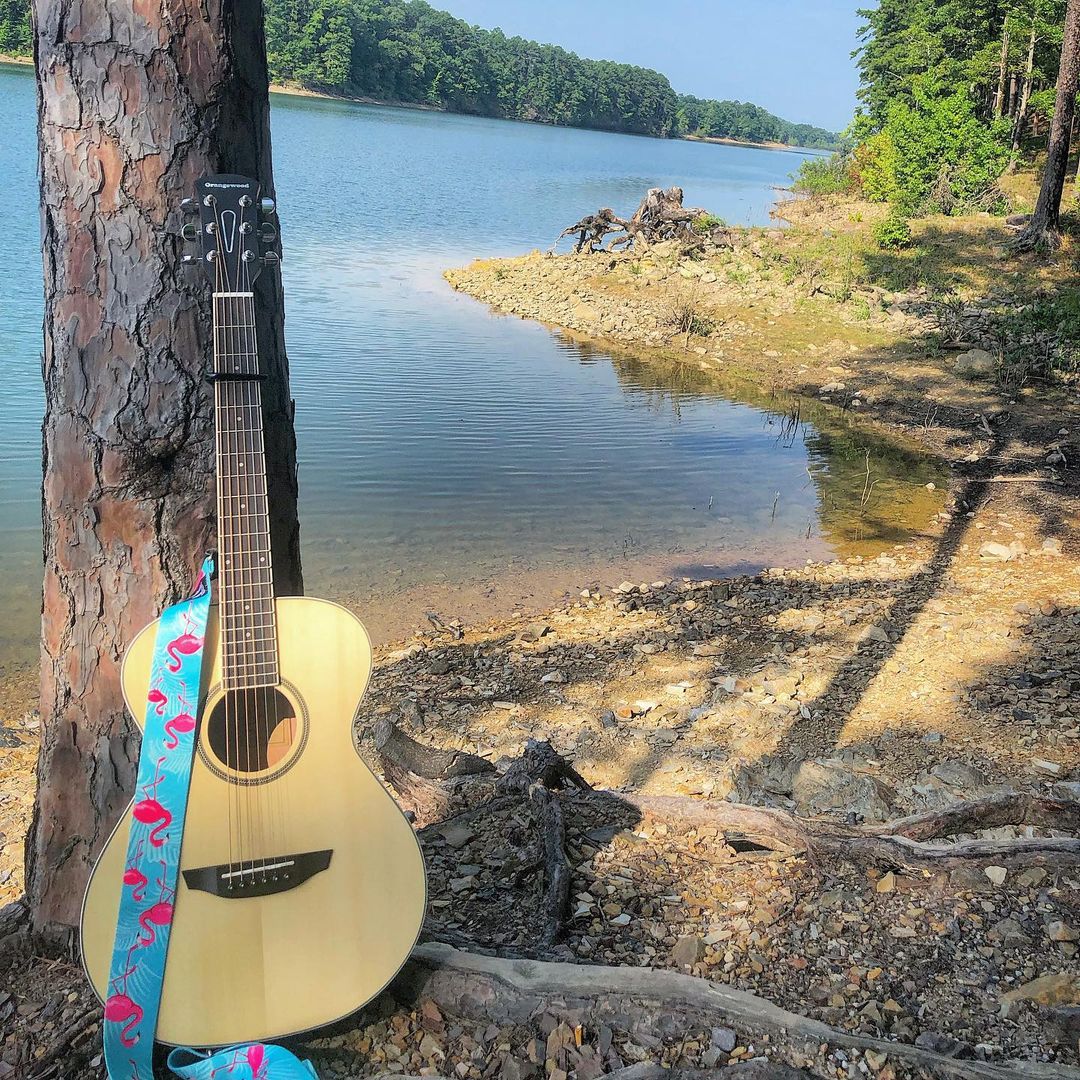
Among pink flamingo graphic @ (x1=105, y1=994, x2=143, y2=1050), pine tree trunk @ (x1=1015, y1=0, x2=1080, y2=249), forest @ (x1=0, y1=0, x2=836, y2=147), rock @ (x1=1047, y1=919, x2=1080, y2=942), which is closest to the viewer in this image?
pink flamingo graphic @ (x1=105, y1=994, x2=143, y2=1050)

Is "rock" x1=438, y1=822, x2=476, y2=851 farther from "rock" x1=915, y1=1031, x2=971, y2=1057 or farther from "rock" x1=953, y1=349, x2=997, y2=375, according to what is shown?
"rock" x1=953, y1=349, x2=997, y2=375

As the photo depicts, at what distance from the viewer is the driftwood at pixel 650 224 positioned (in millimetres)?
22484

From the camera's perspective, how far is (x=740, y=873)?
3.06 meters

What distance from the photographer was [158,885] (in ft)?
7.40

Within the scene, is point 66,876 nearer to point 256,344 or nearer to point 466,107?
point 256,344

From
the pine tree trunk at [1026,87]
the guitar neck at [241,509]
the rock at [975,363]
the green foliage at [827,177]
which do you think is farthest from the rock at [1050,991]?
the pine tree trunk at [1026,87]

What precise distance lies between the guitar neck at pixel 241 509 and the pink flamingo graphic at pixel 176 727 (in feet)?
0.37

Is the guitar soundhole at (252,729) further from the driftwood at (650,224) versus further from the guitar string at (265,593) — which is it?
the driftwood at (650,224)

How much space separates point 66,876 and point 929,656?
15.4 ft

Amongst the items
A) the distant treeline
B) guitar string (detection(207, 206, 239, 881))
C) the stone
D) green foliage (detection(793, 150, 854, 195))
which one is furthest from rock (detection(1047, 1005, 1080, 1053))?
the distant treeline

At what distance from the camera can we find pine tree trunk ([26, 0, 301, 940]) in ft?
7.74

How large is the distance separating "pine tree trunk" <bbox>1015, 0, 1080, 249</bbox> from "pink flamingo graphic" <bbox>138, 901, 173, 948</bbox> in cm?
2008

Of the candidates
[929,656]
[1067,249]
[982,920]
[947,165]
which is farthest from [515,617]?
[947,165]

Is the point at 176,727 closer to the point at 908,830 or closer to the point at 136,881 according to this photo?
the point at 136,881
